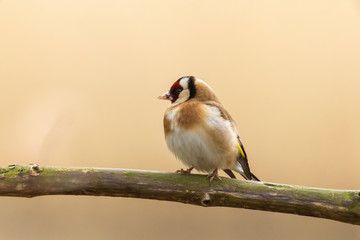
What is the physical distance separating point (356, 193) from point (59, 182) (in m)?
0.86

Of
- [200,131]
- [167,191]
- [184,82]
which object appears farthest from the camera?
[184,82]

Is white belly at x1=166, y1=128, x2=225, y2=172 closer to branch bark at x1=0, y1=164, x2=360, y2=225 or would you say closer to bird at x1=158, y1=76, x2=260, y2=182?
bird at x1=158, y1=76, x2=260, y2=182

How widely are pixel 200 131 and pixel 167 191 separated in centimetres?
24

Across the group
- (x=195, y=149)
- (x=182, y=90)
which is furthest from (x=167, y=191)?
(x=182, y=90)

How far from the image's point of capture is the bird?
4.49 ft

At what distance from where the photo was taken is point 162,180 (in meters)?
1.24

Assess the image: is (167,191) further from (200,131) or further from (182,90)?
(182,90)

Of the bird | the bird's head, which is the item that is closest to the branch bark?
the bird

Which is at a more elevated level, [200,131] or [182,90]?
[182,90]

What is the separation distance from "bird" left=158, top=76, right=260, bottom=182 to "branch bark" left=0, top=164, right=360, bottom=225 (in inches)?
4.2

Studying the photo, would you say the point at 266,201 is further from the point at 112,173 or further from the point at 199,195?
the point at 112,173

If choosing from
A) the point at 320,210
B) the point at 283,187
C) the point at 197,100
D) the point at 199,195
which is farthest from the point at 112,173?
the point at 320,210

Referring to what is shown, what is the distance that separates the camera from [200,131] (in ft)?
4.49

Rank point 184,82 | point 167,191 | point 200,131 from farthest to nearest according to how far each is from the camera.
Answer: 1. point 184,82
2. point 200,131
3. point 167,191
